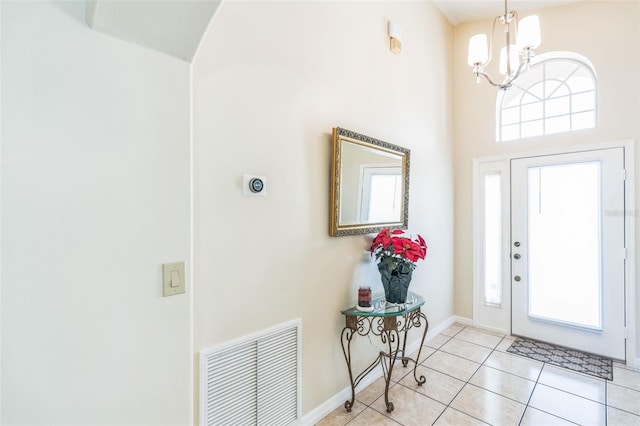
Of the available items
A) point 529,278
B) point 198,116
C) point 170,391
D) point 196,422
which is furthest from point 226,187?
point 529,278

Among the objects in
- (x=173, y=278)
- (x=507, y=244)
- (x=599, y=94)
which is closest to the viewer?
(x=173, y=278)

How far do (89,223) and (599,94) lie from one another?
408 cm

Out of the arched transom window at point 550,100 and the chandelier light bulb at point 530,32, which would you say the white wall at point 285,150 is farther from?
the arched transom window at point 550,100

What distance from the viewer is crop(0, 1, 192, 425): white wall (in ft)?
2.77

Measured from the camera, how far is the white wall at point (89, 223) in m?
0.85

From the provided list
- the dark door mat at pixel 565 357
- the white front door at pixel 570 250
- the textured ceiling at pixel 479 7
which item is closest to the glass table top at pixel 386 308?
the dark door mat at pixel 565 357

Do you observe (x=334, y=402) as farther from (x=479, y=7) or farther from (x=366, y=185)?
(x=479, y=7)

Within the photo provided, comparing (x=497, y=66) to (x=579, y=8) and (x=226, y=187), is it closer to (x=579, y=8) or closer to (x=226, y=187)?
(x=579, y=8)

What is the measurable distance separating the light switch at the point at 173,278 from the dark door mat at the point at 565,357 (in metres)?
3.22

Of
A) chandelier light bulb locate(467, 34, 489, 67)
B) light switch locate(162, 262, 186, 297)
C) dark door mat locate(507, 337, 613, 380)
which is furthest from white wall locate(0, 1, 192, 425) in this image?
dark door mat locate(507, 337, 613, 380)

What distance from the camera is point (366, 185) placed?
227cm

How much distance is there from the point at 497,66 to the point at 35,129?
411 cm

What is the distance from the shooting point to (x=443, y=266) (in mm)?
3408

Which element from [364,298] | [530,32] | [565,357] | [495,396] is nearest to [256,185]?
[364,298]
